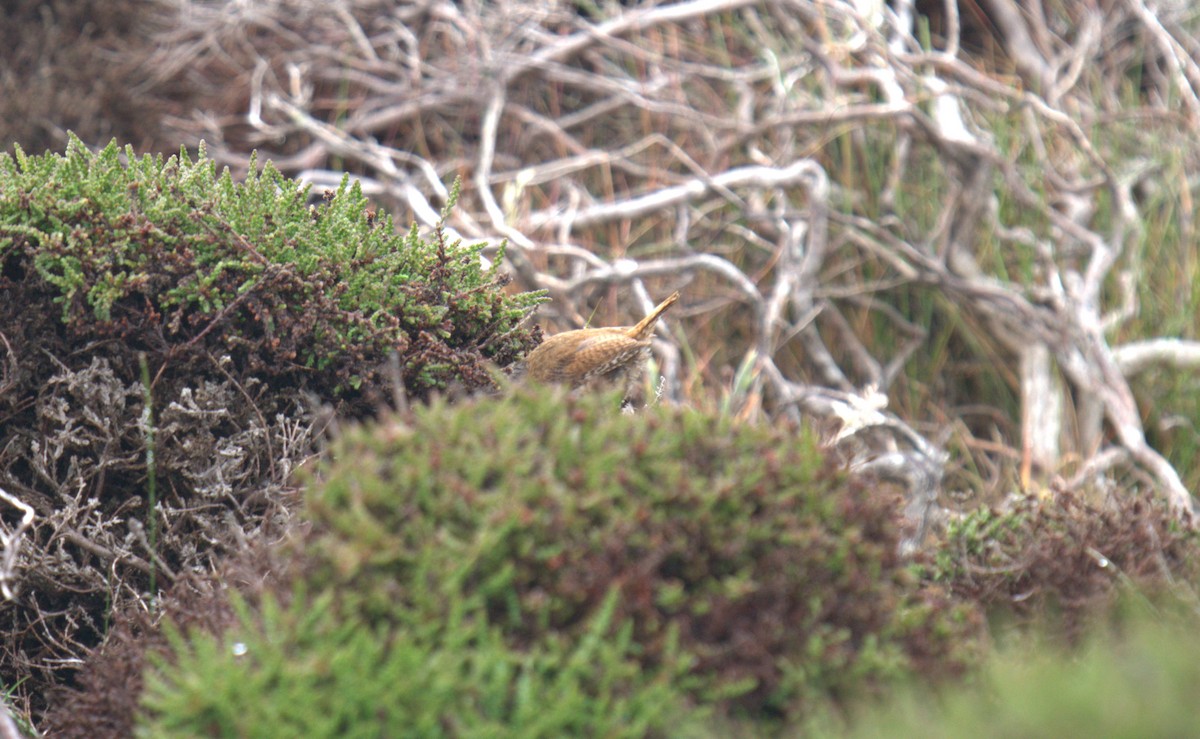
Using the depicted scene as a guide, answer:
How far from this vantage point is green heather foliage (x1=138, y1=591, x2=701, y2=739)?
5.70 ft

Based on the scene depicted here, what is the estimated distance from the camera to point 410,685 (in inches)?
68.9

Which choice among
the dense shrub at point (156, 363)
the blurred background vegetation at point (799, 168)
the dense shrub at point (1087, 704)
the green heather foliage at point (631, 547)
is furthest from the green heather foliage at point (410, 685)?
the blurred background vegetation at point (799, 168)

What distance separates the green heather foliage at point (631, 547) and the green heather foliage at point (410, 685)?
43mm

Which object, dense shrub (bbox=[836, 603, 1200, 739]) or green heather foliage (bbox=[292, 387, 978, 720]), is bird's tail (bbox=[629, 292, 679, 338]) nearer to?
green heather foliage (bbox=[292, 387, 978, 720])

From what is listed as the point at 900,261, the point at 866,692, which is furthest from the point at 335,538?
the point at 900,261

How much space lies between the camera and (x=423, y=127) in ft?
22.8

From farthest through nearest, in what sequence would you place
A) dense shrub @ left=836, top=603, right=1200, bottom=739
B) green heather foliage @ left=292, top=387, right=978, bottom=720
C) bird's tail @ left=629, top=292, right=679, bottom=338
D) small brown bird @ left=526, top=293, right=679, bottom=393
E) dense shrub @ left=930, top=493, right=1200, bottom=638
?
bird's tail @ left=629, top=292, right=679, bottom=338, small brown bird @ left=526, top=293, right=679, bottom=393, dense shrub @ left=930, top=493, right=1200, bottom=638, green heather foliage @ left=292, top=387, right=978, bottom=720, dense shrub @ left=836, top=603, right=1200, bottom=739

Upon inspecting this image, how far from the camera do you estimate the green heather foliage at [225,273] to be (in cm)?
281

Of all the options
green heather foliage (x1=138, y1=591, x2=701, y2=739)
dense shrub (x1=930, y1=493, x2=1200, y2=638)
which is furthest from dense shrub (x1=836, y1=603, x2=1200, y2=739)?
dense shrub (x1=930, y1=493, x2=1200, y2=638)

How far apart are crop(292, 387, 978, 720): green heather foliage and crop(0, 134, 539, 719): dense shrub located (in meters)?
0.85

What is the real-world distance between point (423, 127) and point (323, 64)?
0.69 metres

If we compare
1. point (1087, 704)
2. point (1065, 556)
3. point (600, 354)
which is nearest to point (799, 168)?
point (600, 354)

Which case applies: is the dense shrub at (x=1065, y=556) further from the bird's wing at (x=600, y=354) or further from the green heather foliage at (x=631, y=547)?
the bird's wing at (x=600, y=354)

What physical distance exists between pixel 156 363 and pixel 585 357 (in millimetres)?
1063
